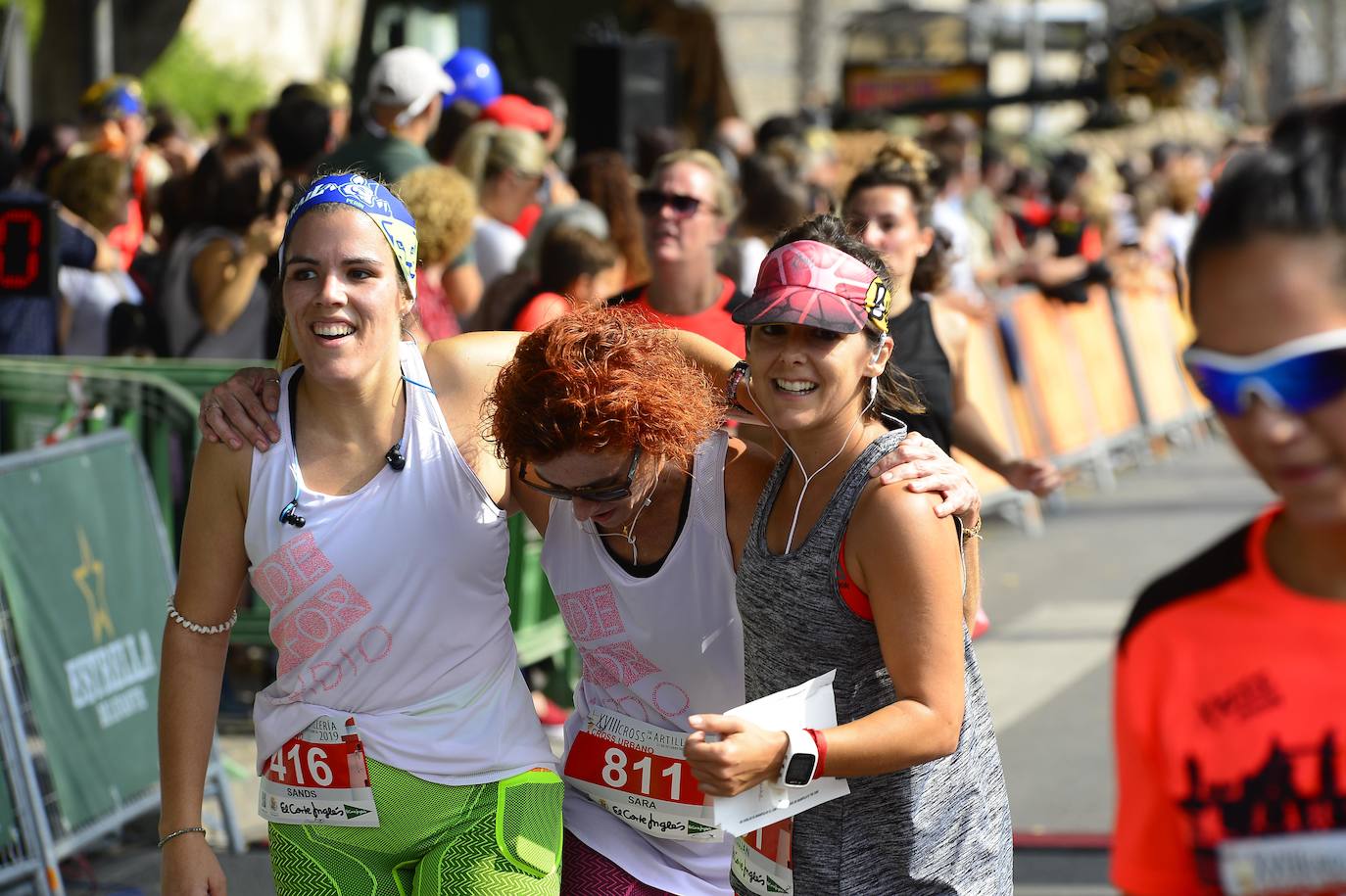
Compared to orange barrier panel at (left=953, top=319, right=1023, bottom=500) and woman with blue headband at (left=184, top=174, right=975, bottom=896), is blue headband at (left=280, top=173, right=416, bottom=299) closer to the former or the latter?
woman with blue headband at (left=184, top=174, right=975, bottom=896)

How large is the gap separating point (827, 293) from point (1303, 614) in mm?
1179

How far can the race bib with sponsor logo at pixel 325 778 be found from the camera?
9.46 ft

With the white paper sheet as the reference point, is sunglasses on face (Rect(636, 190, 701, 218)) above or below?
above

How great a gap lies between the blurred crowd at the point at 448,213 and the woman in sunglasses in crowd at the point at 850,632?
109 centimetres

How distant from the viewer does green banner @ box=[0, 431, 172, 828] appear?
4664mm

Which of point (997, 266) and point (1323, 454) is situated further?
point (997, 266)

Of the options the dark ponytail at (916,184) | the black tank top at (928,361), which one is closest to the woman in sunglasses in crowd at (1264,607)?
the black tank top at (928,361)

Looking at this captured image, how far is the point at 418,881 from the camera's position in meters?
2.93

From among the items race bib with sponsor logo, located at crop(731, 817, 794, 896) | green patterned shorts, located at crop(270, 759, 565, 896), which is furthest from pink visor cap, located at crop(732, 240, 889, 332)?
green patterned shorts, located at crop(270, 759, 565, 896)

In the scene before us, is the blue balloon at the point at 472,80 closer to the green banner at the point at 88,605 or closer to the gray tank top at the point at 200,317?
the gray tank top at the point at 200,317

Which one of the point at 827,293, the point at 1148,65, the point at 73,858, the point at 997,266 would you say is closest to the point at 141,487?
the point at 73,858

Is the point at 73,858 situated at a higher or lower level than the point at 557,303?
lower

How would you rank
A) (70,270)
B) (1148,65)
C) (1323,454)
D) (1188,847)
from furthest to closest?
1. (1148,65)
2. (70,270)
3. (1188,847)
4. (1323,454)

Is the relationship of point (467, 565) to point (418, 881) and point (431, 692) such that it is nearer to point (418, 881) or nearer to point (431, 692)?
point (431, 692)
